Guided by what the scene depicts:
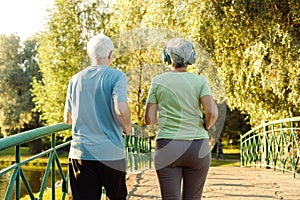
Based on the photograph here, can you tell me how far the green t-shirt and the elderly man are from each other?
29 centimetres

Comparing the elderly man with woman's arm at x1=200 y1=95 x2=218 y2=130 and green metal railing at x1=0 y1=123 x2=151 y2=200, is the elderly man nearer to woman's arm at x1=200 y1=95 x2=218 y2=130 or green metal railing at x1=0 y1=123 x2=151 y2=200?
A: green metal railing at x1=0 y1=123 x2=151 y2=200

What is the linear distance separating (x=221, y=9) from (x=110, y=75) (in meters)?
9.96

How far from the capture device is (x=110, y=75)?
3441mm

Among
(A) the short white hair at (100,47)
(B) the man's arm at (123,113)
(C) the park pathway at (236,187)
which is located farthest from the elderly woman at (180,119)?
(C) the park pathway at (236,187)

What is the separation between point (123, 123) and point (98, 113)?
0.58 ft

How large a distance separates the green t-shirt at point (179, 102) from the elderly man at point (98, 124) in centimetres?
29

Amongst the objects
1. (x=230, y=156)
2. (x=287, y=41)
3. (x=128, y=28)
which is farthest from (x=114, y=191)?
(x=230, y=156)

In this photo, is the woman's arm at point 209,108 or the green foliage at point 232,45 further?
the green foliage at point 232,45

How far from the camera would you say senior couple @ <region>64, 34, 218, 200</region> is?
3438 millimetres

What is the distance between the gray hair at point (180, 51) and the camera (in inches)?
143

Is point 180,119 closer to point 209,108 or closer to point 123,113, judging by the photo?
point 209,108

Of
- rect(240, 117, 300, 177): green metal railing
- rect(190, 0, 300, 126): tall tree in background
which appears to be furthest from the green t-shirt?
rect(190, 0, 300, 126): tall tree in background

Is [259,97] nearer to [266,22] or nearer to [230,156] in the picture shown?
[266,22]

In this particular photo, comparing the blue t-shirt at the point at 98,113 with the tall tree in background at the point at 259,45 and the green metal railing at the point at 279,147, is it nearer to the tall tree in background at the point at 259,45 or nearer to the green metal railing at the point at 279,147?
the green metal railing at the point at 279,147
